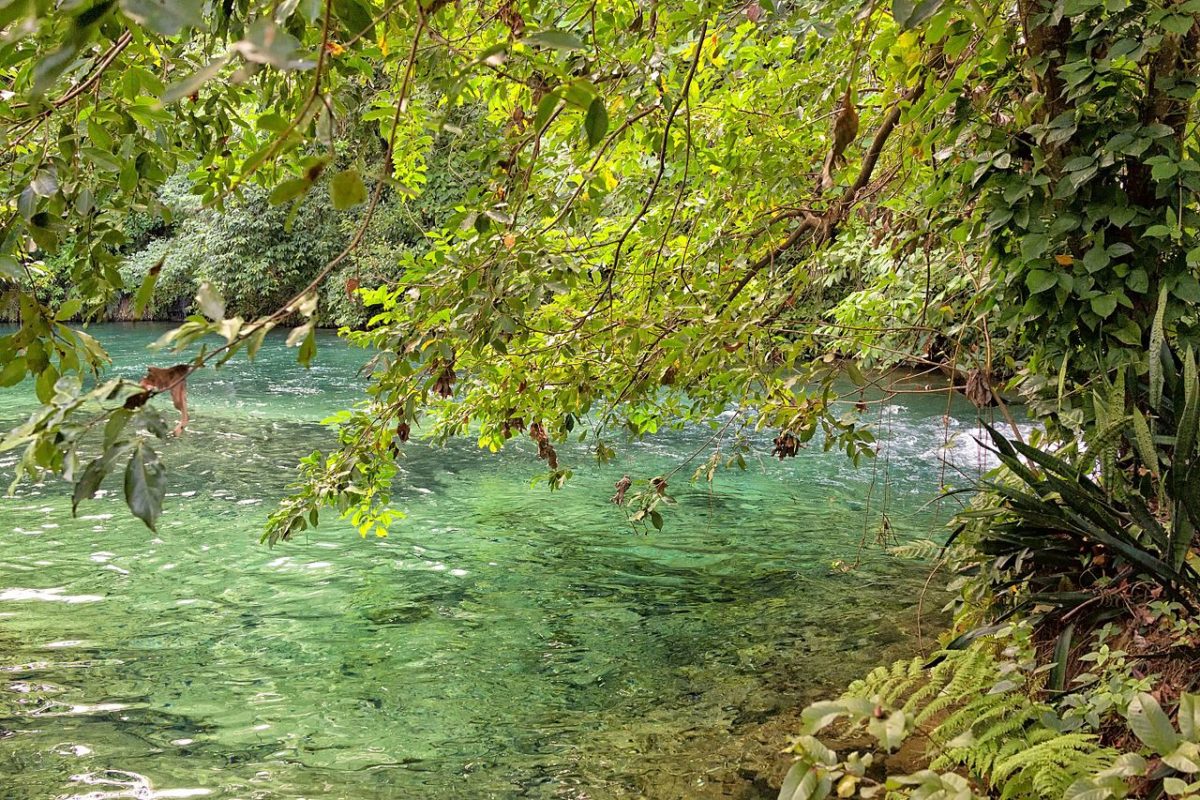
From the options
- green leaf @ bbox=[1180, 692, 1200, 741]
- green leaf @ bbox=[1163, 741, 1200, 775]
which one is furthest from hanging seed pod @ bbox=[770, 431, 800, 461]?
green leaf @ bbox=[1163, 741, 1200, 775]

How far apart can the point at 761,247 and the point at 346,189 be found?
126 inches

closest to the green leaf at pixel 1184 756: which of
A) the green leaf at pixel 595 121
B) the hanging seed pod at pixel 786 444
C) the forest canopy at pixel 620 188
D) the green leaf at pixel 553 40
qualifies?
the forest canopy at pixel 620 188

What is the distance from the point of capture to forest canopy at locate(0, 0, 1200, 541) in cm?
138

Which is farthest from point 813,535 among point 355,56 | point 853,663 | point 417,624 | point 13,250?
point 13,250

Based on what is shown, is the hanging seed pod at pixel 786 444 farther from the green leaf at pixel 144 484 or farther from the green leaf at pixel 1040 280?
the green leaf at pixel 144 484

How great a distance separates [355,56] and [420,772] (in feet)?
8.22

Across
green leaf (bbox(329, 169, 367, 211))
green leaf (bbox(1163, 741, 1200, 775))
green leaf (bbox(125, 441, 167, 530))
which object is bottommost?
green leaf (bbox(1163, 741, 1200, 775))

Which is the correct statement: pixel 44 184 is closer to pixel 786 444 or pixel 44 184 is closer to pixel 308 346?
pixel 308 346

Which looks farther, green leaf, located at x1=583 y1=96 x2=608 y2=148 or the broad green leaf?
the broad green leaf

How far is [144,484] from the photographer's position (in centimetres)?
110

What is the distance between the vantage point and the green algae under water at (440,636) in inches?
135

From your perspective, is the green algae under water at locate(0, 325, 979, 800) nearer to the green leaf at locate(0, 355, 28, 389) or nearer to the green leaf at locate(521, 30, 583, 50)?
the green leaf at locate(0, 355, 28, 389)

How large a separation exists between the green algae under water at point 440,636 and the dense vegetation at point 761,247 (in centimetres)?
84

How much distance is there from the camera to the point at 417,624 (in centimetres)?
503
